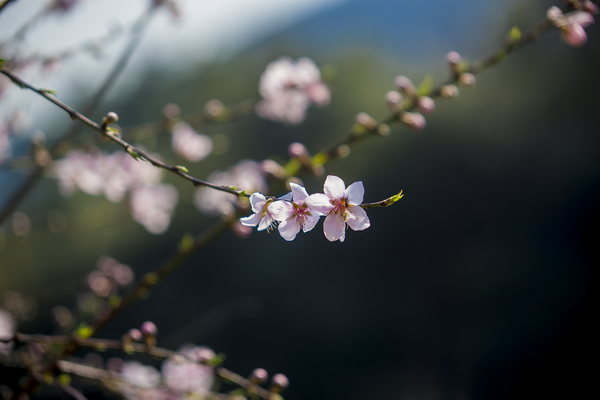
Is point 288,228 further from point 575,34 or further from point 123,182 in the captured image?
point 123,182

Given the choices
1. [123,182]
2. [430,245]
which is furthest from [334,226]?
[430,245]

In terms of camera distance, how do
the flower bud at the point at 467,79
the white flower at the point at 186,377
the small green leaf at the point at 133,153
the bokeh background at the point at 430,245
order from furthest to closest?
the bokeh background at the point at 430,245 < the white flower at the point at 186,377 < the flower bud at the point at 467,79 < the small green leaf at the point at 133,153

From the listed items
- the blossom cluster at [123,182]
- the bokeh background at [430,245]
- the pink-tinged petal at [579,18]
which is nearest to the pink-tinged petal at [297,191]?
the pink-tinged petal at [579,18]

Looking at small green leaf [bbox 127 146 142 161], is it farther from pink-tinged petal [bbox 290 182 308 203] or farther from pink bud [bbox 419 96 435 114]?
pink bud [bbox 419 96 435 114]

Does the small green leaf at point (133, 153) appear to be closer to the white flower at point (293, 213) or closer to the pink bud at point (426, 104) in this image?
the white flower at point (293, 213)

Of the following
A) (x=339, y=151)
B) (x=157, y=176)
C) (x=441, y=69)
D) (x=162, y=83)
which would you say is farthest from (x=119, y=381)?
(x=162, y=83)
